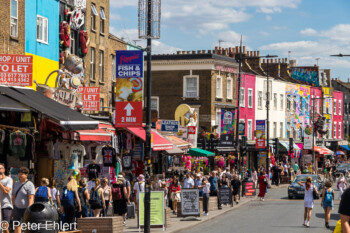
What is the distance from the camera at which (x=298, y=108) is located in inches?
3027

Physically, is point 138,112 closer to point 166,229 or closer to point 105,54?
point 166,229

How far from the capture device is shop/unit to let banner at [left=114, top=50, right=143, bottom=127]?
20.4m

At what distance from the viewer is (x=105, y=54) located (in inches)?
1521

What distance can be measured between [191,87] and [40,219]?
44192 mm

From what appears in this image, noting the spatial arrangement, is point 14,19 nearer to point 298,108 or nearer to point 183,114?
point 183,114

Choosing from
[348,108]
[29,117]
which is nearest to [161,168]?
[29,117]

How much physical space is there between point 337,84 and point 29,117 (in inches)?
3343

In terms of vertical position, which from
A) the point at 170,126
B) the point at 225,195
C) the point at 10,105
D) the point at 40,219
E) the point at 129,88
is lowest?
the point at 225,195

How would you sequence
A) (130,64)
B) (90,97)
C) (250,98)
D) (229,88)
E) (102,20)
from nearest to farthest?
(130,64) < (90,97) < (102,20) < (229,88) < (250,98)

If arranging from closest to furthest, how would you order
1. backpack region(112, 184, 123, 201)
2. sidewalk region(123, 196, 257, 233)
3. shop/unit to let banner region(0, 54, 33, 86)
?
1. shop/unit to let banner region(0, 54, 33, 86)
2. sidewalk region(123, 196, 257, 233)
3. backpack region(112, 184, 123, 201)

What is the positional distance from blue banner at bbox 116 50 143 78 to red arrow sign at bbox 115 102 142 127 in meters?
0.85

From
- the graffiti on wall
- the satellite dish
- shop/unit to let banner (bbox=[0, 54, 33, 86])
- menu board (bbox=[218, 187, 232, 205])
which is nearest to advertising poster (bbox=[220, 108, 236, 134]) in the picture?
the satellite dish

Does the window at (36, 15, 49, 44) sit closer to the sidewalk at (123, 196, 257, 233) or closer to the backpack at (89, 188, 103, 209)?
the sidewalk at (123, 196, 257, 233)

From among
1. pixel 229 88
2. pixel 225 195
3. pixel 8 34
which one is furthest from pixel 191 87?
pixel 8 34
